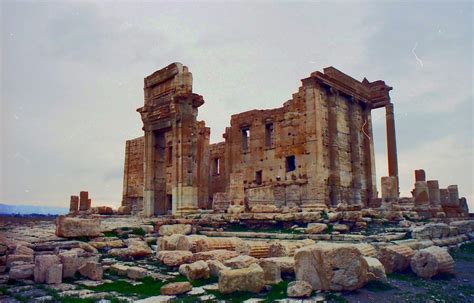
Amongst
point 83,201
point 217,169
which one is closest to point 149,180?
point 83,201

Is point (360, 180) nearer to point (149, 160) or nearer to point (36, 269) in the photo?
point (149, 160)

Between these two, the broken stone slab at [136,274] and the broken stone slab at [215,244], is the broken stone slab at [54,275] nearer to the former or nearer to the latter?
the broken stone slab at [136,274]

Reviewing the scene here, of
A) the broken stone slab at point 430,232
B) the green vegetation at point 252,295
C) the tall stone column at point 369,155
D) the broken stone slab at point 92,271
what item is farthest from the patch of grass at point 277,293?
the tall stone column at point 369,155

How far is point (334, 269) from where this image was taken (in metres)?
6.84

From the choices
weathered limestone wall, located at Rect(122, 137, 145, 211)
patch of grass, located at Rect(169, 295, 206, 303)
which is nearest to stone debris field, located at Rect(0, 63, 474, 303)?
patch of grass, located at Rect(169, 295, 206, 303)

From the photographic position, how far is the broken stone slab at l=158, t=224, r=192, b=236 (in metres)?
14.5

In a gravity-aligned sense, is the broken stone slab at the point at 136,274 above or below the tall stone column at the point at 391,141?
below

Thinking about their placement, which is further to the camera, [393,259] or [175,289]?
[393,259]

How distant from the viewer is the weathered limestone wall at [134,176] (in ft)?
109

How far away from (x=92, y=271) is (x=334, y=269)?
193 inches

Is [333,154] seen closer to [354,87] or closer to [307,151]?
[307,151]

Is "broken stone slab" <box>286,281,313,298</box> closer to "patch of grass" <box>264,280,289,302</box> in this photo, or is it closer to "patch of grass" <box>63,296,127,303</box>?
"patch of grass" <box>264,280,289,302</box>

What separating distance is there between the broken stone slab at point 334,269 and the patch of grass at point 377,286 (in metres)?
0.13

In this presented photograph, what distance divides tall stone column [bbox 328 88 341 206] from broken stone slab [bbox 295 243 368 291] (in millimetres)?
16944
